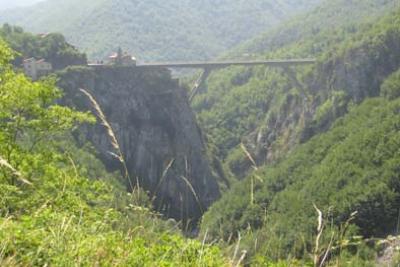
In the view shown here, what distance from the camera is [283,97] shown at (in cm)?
10856

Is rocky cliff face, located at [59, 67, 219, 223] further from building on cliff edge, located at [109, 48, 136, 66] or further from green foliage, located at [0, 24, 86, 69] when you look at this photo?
green foliage, located at [0, 24, 86, 69]

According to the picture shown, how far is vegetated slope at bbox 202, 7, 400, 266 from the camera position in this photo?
163 ft

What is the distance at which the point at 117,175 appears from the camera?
60.2 metres

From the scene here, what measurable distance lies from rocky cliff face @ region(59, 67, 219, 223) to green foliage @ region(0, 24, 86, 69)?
4111mm

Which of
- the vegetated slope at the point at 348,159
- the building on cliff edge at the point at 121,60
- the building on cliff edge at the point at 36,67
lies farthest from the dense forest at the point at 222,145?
the building on cliff edge at the point at 36,67

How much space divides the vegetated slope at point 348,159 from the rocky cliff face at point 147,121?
30.0 feet

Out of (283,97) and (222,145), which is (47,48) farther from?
(283,97)

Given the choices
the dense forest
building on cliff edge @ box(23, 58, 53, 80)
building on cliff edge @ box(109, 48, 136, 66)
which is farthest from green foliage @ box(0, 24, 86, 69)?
building on cliff edge @ box(23, 58, 53, 80)

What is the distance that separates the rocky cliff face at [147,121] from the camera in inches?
2773

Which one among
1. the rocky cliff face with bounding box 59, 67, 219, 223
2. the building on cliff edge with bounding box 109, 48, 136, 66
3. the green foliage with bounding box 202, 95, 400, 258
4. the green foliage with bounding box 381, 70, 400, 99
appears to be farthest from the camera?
the building on cliff edge with bounding box 109, 48, 136, 66

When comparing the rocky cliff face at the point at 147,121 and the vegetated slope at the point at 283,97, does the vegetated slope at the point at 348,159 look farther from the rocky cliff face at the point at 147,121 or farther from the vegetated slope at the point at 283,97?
the rocky cliff face at the point at 147,121

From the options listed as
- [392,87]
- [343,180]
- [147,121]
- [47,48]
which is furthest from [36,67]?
[392,87]

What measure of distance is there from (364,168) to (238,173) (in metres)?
41.1

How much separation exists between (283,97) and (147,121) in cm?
3624
